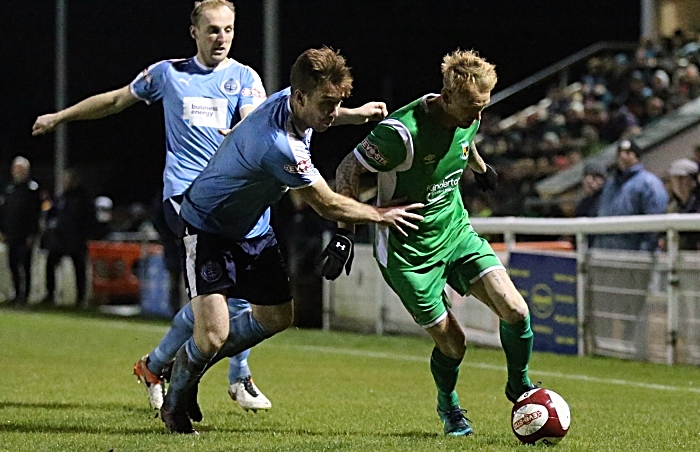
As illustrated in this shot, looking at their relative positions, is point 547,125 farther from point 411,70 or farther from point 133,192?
point 133,192

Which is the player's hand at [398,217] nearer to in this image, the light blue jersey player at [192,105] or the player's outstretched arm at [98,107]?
the light blue jersey player at [192,105]

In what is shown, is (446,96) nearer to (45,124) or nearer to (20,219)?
(45,124)

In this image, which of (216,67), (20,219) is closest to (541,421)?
(216,67)

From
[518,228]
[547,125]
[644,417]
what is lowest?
[644,417]

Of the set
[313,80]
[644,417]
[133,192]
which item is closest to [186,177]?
[313,80]

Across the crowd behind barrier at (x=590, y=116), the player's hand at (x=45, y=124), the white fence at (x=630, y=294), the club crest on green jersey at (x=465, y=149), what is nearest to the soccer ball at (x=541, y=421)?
the club crest on green jersey at (x=465, y=149)

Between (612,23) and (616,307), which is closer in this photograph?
(616,307)

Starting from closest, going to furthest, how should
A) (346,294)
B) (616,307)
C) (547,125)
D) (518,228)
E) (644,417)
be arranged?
(644,417) → (616,307) → (518,228) → (346,294) → (547,125)

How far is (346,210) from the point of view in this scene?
6086 millimetres

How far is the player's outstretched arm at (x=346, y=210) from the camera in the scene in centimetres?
606

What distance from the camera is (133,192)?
43.3 meters

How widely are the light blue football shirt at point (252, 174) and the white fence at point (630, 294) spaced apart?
5422mm

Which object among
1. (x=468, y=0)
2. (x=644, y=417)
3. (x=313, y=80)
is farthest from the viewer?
(x=468, y=0)

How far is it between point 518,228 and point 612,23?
24640 mm
